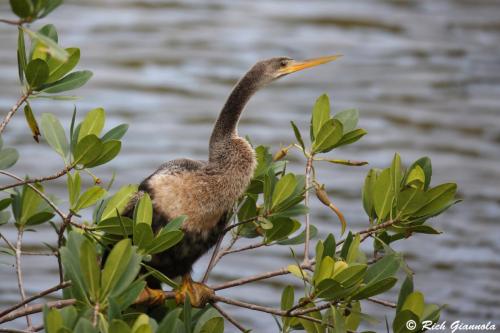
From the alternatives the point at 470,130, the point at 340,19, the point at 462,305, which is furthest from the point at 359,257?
the point at 340,19

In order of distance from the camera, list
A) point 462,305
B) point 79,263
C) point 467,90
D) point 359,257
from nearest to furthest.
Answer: point 79,263, point 359,257, point 462,305, point 467,90

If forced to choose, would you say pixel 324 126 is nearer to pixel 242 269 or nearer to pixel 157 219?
pixel 157 219

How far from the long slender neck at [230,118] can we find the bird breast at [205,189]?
0.06 m

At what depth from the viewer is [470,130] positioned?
1005 centimetres

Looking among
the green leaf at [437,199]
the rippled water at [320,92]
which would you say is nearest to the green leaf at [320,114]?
the green leaf at [437,199]

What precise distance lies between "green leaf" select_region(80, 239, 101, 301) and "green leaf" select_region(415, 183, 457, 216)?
112 centimetres

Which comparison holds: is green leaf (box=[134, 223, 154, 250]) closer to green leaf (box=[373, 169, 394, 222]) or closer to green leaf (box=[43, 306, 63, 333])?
green leaf (box=[43, 306, 63, 333])

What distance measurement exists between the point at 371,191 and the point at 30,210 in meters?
1.13

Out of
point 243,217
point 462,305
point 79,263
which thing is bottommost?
point 462,305

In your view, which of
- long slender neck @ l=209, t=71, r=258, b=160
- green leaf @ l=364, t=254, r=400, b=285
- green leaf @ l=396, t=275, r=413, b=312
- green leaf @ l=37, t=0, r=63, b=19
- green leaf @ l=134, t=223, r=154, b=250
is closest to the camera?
green leaf @ l=37, t=0, r=63, b=19

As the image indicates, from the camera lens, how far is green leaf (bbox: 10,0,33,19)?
260 centimetres

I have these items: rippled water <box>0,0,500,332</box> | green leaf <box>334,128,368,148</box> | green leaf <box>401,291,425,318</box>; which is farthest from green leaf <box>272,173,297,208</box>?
rippled water <box>0,0,500,332</box>

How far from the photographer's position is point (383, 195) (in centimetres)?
326

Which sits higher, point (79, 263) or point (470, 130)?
point (79, 263)
